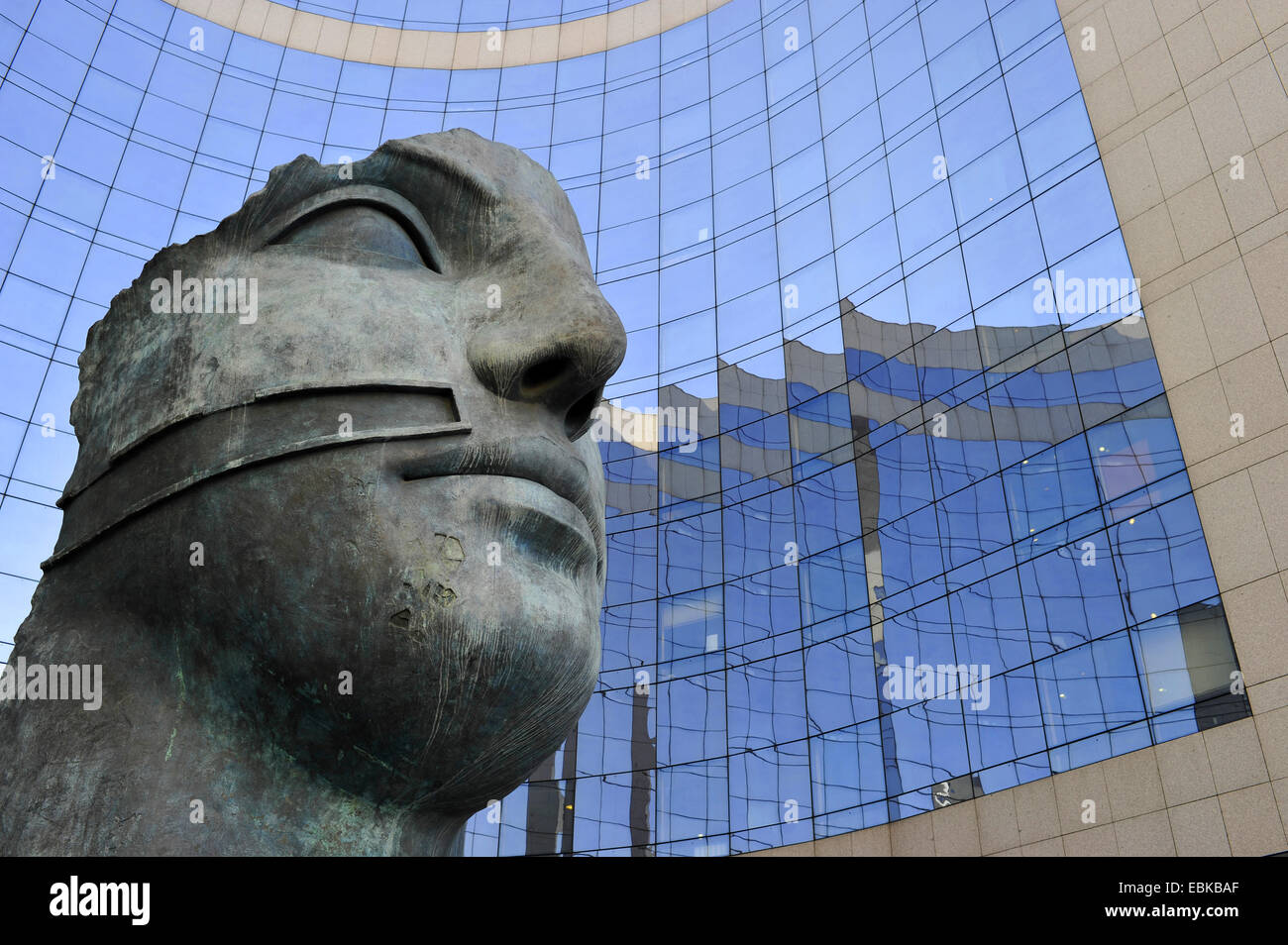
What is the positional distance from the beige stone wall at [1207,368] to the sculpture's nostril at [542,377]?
15.5 m

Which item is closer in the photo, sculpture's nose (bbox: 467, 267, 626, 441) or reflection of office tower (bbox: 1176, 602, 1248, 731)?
sculpture's nose (bbox: 467, 267, 626, 441)

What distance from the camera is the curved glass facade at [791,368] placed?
18656 mm

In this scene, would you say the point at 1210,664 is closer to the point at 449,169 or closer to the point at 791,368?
the point at 791,368

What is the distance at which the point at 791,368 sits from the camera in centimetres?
2470

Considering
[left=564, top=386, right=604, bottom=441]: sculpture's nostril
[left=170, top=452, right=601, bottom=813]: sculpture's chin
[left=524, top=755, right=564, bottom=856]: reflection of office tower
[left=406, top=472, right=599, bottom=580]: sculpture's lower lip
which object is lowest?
[left=170, top=452, right=601, bottom=813]: sculpture's chin

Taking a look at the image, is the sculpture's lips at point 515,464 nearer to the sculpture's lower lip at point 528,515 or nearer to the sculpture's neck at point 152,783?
the sculpture's lower lip at point 528,515

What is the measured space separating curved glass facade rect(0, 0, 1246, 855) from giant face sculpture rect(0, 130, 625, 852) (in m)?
15.9

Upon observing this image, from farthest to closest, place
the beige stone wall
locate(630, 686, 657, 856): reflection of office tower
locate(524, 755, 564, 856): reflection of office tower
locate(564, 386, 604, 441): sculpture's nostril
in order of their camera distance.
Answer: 1. locate(524, 755, 564, 856): reflection of office tower
2. locate(630, 686, 657, 856): reflection of office tower
3. the beige stone wall
4. locate(564, 386, 604, 441): sculpture's nostril

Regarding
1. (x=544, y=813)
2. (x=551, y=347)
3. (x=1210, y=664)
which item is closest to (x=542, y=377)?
(x=551, y=347)

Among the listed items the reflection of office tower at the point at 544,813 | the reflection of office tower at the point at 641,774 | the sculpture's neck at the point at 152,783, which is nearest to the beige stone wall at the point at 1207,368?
the reflection of office tower at the point at 641,774

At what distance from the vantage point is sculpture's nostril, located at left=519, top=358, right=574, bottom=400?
89.0 inches

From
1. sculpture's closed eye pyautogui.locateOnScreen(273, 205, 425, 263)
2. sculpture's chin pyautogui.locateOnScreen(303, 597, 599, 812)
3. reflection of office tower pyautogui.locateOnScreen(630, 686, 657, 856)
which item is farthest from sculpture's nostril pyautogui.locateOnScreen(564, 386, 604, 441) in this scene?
reflection of office tower pyautogui.locateOnScreen(630, 686, 657, 856)

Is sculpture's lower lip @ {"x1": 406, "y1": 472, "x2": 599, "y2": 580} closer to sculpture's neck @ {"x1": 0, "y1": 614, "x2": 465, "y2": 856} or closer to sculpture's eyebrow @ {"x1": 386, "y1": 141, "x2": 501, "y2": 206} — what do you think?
sculpture's neck @ {"x1": 0, "y1": 614, "x2": 465, "y2": 856}

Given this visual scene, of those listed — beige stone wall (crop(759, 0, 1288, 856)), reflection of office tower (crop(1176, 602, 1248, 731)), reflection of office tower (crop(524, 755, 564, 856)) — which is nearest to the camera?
beige stone wall (crop(759, 0, 1288, 856))
